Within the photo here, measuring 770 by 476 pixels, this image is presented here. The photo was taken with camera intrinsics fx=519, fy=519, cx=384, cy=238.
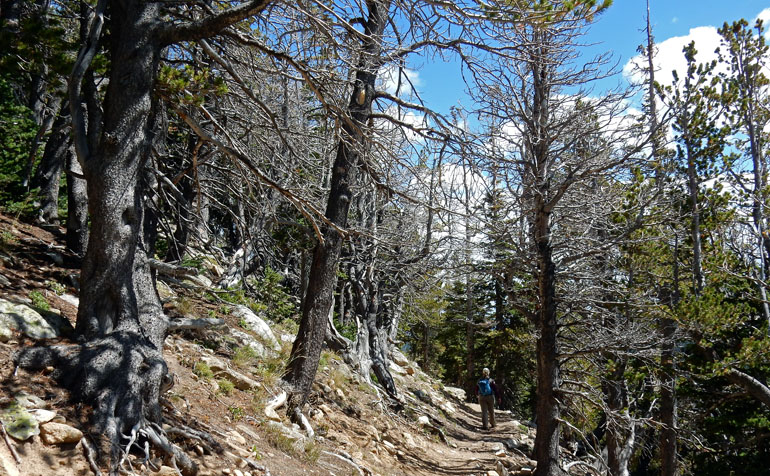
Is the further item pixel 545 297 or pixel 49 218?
pixel 49 218

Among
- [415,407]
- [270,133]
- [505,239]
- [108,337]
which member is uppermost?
[270,133]

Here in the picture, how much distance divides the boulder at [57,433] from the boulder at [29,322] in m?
1.21

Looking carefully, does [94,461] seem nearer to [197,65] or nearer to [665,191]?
[197,65]

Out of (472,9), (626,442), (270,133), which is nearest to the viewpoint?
(472,9)

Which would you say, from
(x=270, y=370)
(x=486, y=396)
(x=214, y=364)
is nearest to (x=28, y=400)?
(x=214, y=364)

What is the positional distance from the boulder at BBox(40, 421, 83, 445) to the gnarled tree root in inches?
7.5

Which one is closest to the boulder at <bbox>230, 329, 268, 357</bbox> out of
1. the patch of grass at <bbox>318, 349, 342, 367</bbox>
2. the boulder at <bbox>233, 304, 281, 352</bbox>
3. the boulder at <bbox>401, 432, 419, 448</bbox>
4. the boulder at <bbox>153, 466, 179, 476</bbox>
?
the boulder at <bbox>233, 304, 281, 352</bbox>

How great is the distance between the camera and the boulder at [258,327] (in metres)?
9.12

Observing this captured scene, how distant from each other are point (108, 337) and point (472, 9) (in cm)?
416

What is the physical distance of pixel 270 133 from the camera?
279 inches

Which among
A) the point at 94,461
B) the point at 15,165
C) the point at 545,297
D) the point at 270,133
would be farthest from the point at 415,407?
the point at 94,461

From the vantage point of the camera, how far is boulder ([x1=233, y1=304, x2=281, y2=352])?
29.9 ft

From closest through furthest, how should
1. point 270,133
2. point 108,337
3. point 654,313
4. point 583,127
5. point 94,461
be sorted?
point 94,461 < point 108,337 < point 270,133 < point 583,127 < point 654,313

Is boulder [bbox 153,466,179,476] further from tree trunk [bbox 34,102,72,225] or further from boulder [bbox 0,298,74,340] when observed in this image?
tree trunk [bbox 34,102,72,225]
